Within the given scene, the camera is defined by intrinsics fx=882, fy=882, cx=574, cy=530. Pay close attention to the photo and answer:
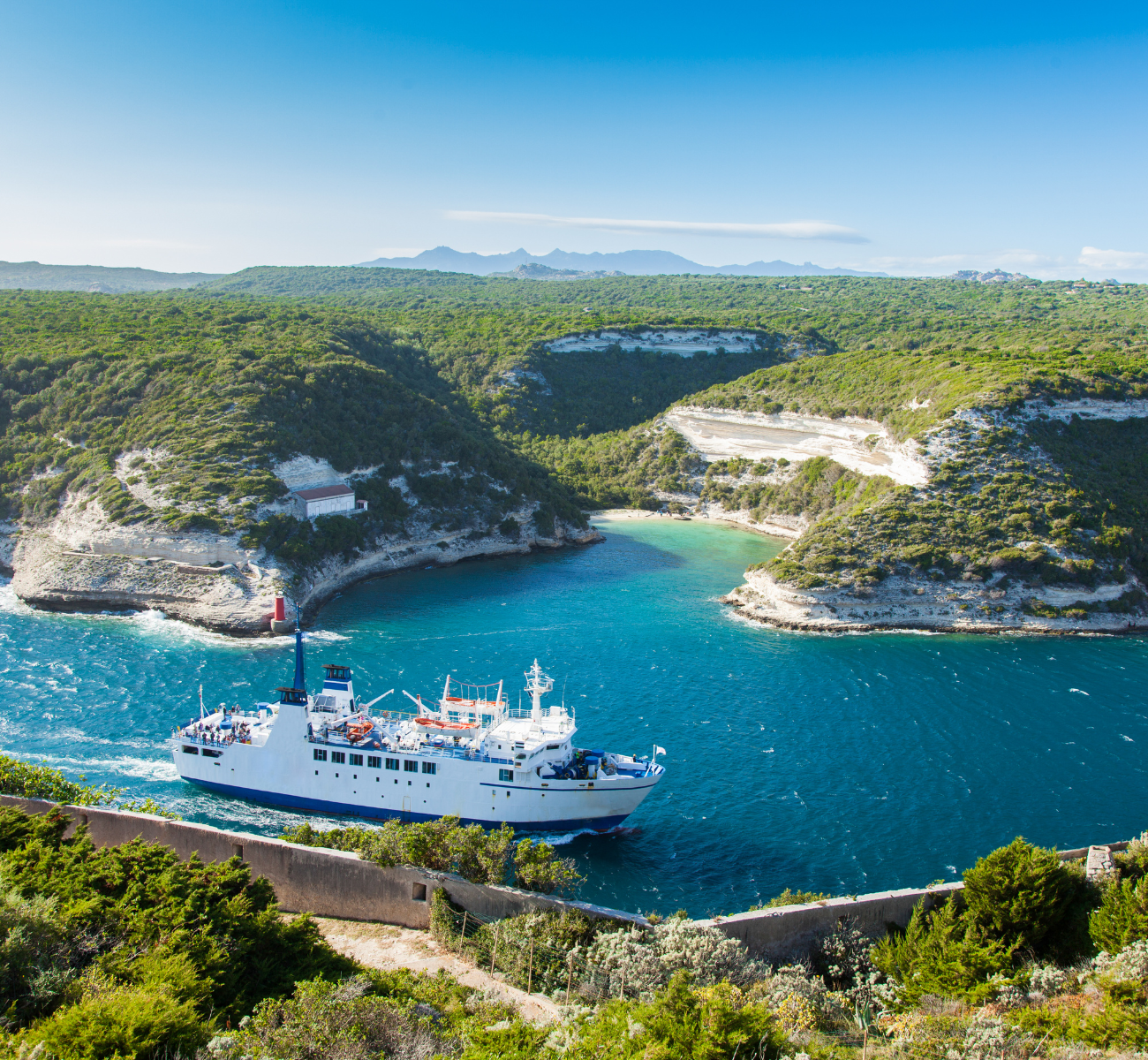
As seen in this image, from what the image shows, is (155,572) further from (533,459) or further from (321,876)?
(533,459)

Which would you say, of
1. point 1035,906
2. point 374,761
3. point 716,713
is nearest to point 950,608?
point 716,713

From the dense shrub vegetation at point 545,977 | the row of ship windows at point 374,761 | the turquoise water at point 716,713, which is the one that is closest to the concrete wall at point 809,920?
the dense shrub vegetation at point 545,977

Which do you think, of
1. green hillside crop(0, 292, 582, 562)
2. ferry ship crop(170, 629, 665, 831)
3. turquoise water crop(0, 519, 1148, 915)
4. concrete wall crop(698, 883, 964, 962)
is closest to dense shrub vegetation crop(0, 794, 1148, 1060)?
concrete wall crop(698, 883, 964, 962)

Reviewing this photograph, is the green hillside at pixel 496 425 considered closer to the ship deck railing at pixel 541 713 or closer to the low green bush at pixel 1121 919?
the ship deck railing at pixel 541 713

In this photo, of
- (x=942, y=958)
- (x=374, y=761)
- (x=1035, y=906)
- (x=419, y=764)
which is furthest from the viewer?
(x=374, y=761)

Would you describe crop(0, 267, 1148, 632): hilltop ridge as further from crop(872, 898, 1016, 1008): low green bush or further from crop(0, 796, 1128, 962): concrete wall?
crop(872, 898, 1016, 1008): low green bush

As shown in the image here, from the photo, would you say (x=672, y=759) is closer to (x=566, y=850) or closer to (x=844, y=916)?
(x=566, y=850)
